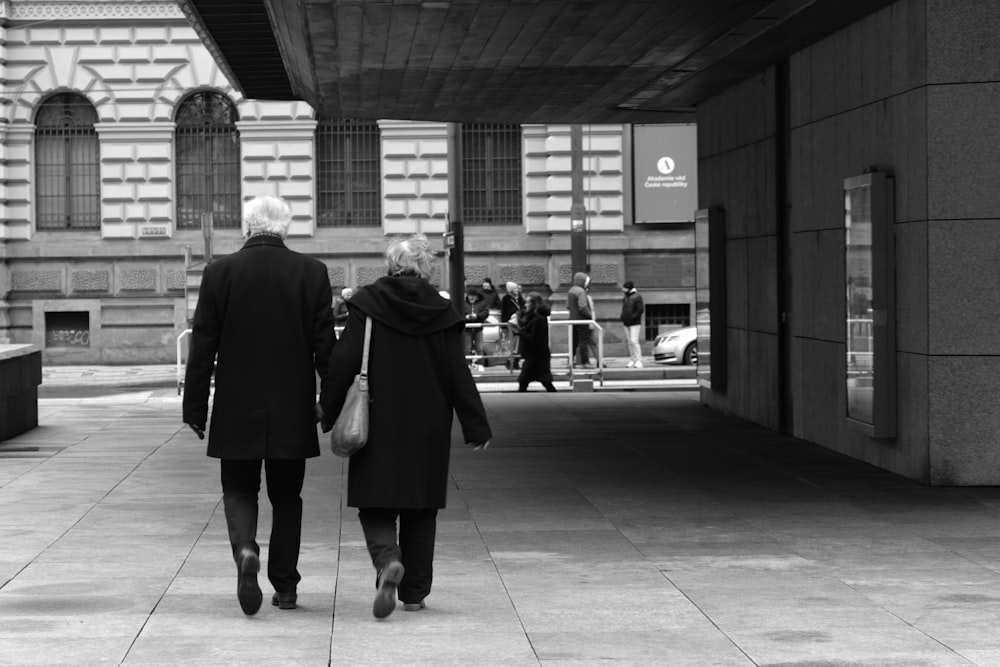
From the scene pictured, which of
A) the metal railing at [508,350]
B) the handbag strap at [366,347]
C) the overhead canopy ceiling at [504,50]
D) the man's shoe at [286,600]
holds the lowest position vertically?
the man's shoe at [286,600]

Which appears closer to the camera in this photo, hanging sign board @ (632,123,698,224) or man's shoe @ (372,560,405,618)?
man's shoe @ (372,560,405,618)

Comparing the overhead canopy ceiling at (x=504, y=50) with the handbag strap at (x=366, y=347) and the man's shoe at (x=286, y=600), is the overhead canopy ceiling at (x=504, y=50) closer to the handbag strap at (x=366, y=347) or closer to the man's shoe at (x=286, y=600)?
the handbag strap at (x=366, y=347)

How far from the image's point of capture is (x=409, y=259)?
7184 mm

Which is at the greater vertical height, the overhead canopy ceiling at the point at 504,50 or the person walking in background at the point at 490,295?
the overhead canopy ceiling at the point at 504,50

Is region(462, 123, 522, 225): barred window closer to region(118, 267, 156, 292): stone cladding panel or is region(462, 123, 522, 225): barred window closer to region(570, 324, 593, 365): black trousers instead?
region(118, 267, 156, 292): stone cladding panel

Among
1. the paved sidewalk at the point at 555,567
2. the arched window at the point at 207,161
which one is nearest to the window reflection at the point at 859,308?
the paved sidewalk at the point at 555,567

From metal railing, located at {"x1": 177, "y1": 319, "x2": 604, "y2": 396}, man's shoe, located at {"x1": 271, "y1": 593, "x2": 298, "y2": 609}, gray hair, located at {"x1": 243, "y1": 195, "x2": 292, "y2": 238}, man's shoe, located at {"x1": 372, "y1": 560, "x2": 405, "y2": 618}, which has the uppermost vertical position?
gray hair, located at {"x1": 243, "y1": 195, "x2": 292, "y2": 238}

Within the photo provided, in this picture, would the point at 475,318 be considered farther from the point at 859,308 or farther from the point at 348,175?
the point at 859,308

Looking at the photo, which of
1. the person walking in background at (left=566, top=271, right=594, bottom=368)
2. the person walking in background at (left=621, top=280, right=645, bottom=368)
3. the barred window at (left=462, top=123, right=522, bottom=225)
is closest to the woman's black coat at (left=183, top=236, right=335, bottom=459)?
the person walking in background at (left=566, top=271, right=594, bottom=368)

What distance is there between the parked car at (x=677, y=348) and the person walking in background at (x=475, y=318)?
3.12 meters

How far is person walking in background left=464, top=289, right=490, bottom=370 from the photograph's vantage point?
25783 mm

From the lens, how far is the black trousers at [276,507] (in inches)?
283

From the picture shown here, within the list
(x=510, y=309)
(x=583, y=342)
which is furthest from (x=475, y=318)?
(x=583, y=342)

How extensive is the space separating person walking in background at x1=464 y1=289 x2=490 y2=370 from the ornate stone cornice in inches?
303
